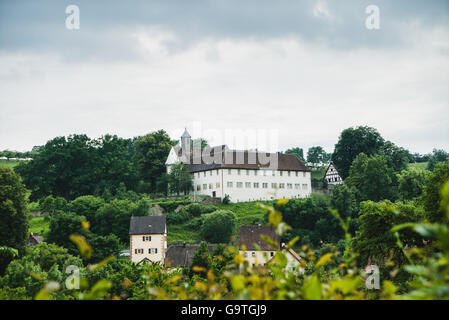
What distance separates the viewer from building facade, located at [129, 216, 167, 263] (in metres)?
64.4

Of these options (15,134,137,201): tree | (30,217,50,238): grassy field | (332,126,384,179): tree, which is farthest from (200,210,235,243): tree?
(332,126,384,179): tree

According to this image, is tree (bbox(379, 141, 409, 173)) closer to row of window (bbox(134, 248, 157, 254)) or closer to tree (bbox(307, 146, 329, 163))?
tree (bbox(307, 146, 329, 163))

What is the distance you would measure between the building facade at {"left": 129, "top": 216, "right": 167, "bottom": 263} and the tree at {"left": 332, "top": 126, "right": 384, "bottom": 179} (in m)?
48.8

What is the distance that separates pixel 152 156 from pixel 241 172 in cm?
1749

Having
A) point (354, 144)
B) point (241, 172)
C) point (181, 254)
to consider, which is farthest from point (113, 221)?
point (354, 144)

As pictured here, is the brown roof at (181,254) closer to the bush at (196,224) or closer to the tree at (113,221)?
the tree at (113,221)

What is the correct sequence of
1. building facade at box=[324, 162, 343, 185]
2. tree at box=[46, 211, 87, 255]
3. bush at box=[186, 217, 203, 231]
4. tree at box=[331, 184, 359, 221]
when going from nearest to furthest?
tree at box=[46, 211, 87, 255] → bush at box=[186, 217, 203, 231] → tree at box=[331, 184, 359, 221] → building facade at box=[324, 162, 343, 185]

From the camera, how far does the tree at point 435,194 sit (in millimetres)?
32000

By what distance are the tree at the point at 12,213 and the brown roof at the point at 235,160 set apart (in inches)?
1716

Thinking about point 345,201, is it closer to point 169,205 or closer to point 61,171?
point 169,205

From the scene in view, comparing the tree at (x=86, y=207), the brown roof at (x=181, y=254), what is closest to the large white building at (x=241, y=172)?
the tree at (x=86, y=207)
